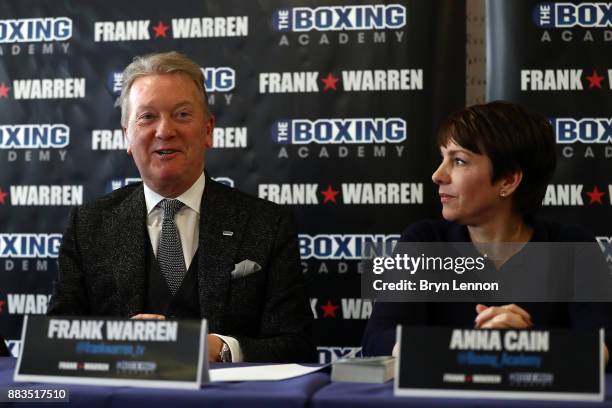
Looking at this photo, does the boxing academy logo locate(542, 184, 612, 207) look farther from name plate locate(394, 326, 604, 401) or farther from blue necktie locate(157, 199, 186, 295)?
name plate locate(394, 326, 604, 401)

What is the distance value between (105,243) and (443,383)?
138 cm

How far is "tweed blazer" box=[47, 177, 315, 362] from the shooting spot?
2096 mm

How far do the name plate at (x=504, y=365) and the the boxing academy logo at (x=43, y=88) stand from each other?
86.4 inches

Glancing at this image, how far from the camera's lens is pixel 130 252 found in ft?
6.97

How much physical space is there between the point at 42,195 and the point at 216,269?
3.80 ft

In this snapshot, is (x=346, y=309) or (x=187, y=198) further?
(x=346, y=309)

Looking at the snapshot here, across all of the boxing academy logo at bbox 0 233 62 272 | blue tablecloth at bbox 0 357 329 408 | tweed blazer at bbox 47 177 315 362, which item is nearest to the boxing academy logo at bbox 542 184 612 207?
tweed blazer at bbox 47 177 315 362

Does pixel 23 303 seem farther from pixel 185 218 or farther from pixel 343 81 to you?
pixel 343 81

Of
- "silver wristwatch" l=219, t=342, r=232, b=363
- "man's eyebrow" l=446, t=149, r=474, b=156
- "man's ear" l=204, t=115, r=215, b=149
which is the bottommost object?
"silver wristwatch" l=219, t=342, r=232, b=363

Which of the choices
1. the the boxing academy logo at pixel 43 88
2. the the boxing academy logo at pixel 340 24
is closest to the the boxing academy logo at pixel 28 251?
the the boxing academy logo at pixel 43 88

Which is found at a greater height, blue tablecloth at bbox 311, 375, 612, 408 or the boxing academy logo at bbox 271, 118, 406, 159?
the boxing academy logo at bbox 271, 118, 406, 159

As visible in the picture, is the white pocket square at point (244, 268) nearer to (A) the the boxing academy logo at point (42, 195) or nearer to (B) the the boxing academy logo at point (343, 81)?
(B) the the boxing academy logo at point (343, 81)

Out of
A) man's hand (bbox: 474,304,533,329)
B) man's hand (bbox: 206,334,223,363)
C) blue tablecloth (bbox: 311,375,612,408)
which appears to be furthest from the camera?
man's hand (bbox: 206,334,223,363)

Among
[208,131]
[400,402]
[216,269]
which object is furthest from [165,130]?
[400,402]
